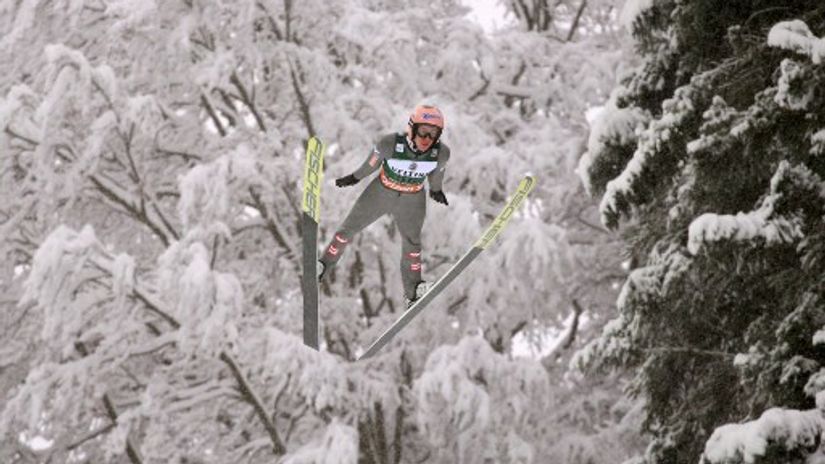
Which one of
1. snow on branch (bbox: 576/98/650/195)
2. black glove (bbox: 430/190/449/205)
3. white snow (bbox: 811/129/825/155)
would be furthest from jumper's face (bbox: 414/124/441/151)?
snow on branch (bbox: 576/98/650/195)

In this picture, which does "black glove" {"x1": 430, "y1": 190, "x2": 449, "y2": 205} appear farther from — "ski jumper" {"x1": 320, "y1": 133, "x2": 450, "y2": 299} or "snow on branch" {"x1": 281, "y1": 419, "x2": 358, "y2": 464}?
"snow on branch" {"x1": 281, "y1": 419, "x2": 358, "y2": 464}

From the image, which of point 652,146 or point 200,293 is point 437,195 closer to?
point 652,146

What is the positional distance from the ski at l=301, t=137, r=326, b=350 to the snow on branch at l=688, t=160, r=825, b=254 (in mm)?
2069

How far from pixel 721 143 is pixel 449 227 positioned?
10.0 feet

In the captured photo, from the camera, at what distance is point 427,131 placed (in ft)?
15.9

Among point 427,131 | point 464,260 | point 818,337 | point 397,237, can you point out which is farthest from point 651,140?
point 397,237

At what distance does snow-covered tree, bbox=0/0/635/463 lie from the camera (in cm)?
907

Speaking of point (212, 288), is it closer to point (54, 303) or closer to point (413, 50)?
point (54, 303)

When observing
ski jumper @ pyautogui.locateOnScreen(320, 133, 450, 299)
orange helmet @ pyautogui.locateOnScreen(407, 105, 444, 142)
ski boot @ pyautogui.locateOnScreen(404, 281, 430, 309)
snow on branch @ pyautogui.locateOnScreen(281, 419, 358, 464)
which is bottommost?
snow on branch @ pyautogui.locateOnScreen(281, 419, 358, 464)

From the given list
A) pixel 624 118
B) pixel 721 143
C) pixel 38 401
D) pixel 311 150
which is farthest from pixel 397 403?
pixel 311 150

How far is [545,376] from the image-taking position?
30.8 feet

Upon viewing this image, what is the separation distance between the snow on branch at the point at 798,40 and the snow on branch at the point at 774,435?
184 cm

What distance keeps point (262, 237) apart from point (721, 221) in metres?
5.95

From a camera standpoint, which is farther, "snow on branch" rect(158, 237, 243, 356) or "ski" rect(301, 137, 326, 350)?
"snow on branch" rect(158, 237, 243, 356)
